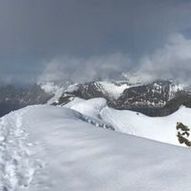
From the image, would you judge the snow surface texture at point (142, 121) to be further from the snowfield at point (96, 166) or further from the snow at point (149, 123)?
the snowfield at point (96, 166)

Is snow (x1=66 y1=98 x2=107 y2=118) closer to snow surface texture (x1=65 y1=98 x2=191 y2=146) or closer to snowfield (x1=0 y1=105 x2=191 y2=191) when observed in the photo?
snow surface texture (x1=65 y1=98 x2=191 y2=146)

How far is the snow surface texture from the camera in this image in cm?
14200

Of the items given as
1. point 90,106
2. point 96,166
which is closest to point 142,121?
point 90,106

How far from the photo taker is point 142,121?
15562 cm

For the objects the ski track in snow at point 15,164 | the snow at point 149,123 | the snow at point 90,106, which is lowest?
the ski track in snow at point 15,164

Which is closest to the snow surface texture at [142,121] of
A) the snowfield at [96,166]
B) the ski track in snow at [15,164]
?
the ski track in snow at [15,164]

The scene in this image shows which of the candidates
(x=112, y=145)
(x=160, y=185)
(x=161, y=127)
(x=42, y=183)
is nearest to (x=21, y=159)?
(x=112, y=145)

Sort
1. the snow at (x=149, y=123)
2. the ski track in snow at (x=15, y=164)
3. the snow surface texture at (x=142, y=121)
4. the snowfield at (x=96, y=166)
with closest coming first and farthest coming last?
1. the snowfield at (x=96, y=166)
2. the ski track in snow at (x=15, y=164)
3. the snow surface texture at (x=142, y=121)
4. the snow at (x=149, y=123)

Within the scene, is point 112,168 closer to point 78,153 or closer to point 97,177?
point 97,177

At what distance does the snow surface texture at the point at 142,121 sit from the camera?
466ft

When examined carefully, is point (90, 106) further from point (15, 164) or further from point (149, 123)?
point (15, 164)

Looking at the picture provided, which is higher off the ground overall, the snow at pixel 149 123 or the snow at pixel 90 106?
the snow at pixel 90 106

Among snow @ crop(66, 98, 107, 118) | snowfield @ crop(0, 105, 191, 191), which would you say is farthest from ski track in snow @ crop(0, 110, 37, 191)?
snow @ crop(66, 98, 107, 118)

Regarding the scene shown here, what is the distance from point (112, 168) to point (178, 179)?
2586 millimetres
